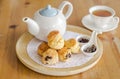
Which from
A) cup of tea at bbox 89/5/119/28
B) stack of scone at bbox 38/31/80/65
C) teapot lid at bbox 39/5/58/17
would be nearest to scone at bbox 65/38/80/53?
stack of scone at bbox 38/31/80/65

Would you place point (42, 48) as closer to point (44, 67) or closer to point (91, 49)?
point (44, 67)

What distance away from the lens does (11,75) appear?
83 cm

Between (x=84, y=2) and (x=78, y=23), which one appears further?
(x=84, y=2)

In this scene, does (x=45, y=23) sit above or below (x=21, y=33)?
above

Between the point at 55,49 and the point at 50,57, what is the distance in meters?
0.04

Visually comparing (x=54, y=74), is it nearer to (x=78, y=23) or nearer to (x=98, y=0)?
(x=78, y=23)

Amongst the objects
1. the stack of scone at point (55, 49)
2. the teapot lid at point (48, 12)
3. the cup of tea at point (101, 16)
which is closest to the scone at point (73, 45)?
the stack of scone at point (55, 49)

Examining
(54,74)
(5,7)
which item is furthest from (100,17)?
(5,7)

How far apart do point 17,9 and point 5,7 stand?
0.07 meters

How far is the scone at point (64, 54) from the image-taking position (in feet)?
2.75

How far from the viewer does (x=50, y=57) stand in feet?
2.70

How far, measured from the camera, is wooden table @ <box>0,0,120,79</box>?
0.83 m

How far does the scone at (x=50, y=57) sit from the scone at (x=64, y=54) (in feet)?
0.06

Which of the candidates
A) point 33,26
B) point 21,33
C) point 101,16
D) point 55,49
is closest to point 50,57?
point 55,49
